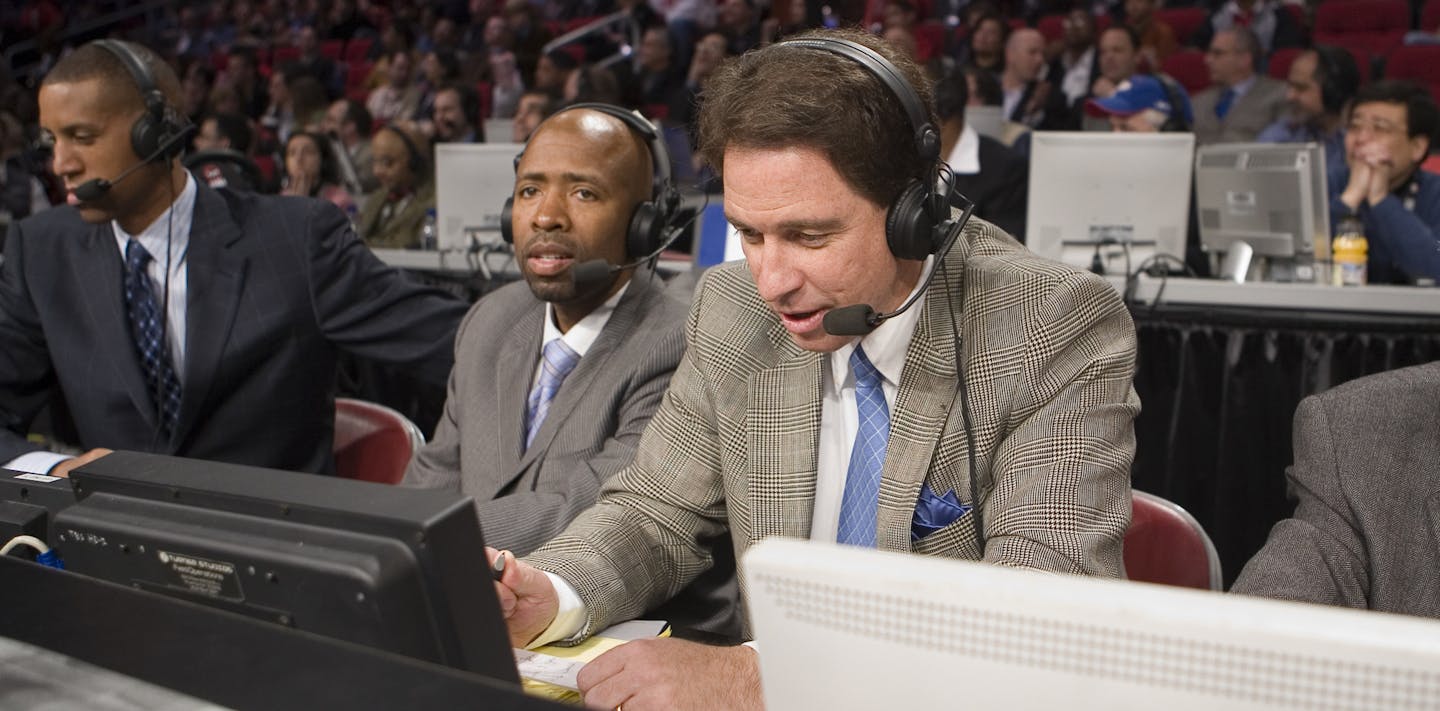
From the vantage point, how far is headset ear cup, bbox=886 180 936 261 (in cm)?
131

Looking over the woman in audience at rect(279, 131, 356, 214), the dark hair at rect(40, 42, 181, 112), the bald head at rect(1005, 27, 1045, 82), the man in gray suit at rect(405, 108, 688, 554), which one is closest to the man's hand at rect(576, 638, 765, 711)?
the man in gray suit at rect(405, 108, 688, 554)

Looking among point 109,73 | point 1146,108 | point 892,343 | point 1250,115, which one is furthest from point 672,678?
point 1250,115

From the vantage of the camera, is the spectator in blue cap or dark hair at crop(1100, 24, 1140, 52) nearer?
the spectator in blue cap

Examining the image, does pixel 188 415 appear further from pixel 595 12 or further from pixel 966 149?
pixel 595 12

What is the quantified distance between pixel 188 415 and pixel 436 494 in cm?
169

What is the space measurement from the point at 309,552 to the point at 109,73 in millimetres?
1818

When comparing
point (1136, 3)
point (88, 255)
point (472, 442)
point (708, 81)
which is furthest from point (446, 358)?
point (1136, 3)

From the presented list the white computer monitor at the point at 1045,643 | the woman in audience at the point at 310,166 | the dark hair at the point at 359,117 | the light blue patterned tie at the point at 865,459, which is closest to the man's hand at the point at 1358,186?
the light blue patterned tie at the point at 865,459

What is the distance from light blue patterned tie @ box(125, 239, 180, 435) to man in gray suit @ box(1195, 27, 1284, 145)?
4.81 m

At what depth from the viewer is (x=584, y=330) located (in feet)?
6.54

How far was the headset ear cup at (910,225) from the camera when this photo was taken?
51.5 inches

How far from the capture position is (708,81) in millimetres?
1445

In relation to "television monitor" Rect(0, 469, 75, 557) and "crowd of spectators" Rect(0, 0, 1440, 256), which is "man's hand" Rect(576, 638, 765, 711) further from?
"crowd of spectators" Rect(0, 0, 1440, 256)

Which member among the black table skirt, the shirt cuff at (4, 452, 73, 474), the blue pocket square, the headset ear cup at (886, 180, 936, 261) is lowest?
the black table skirt
